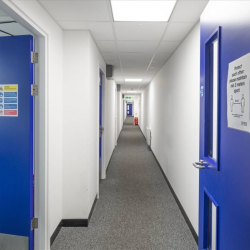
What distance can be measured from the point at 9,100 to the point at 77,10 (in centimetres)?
99

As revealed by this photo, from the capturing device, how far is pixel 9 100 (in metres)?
1.78

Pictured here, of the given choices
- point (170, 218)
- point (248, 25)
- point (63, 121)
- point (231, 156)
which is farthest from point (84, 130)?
point (248, 25)

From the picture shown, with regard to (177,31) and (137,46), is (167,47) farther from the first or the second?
(177,31)

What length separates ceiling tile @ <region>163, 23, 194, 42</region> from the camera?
209cm

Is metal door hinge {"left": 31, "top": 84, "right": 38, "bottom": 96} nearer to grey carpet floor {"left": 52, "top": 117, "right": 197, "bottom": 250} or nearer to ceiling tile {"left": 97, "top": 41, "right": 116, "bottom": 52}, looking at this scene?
ceiling tile {"left": 97, "top": 41, "right": 116, "bottom": 52}

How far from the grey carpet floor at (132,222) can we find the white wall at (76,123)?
0.92ft

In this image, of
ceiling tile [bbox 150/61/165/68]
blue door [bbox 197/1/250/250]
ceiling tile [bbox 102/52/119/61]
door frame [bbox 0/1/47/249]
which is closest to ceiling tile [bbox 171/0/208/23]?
blue door [bbox 197/1/250/250]

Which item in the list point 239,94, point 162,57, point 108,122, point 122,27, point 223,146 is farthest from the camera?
point 108,122

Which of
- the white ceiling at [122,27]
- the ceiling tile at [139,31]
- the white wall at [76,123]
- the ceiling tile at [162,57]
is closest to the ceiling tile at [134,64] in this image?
the ceiling tile at [162,57]

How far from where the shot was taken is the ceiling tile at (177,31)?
2.09 meters

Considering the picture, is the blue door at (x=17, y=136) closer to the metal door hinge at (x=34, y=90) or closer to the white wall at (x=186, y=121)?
the metal door hinge at (x=34, y=90)

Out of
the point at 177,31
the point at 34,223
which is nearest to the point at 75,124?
the point at 34,223

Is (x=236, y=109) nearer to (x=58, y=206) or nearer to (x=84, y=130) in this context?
(x=84, y=130)

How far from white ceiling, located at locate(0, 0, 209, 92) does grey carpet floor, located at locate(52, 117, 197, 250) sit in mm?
2159
